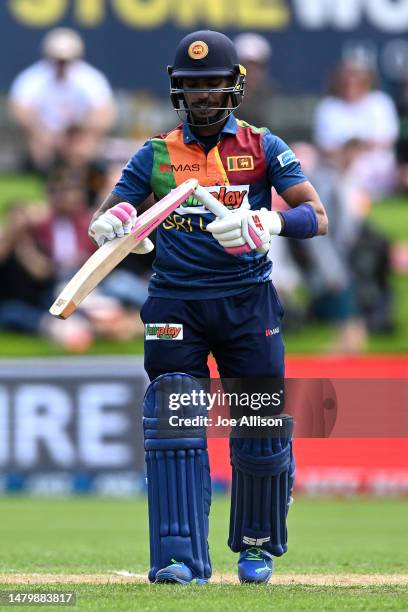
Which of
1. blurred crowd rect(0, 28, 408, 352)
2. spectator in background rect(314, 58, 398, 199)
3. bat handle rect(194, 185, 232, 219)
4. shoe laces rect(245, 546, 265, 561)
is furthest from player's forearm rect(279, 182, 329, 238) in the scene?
spectator in background rect(314, 58, 398, 199)

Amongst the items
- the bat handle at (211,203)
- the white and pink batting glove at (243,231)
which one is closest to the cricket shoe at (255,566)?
the white and pink batting glove at (243,231)

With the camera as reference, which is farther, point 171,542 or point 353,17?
point 353,17

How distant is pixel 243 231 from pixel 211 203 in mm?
194

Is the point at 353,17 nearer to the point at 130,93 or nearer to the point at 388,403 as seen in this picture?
the point at 130,93

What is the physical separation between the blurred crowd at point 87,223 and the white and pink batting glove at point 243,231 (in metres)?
7.96

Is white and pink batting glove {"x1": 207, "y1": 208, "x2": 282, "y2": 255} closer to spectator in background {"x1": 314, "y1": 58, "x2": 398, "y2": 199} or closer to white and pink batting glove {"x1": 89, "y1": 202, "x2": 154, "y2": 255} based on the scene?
white and pink batting glove {"x1": 89, "y1": 202, "x2": 154, "y2": 255}

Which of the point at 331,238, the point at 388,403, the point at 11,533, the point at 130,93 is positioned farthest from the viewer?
the point at 130,93

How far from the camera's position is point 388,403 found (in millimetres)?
13211

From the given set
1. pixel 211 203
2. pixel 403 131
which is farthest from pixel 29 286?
pixel 211 203

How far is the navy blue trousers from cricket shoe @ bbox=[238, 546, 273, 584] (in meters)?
0.77

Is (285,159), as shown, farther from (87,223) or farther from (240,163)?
(87,223)

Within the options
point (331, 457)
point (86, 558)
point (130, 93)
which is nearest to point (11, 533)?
point (86, 558)

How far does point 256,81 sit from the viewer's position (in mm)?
14227

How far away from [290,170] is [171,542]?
5.29ft
